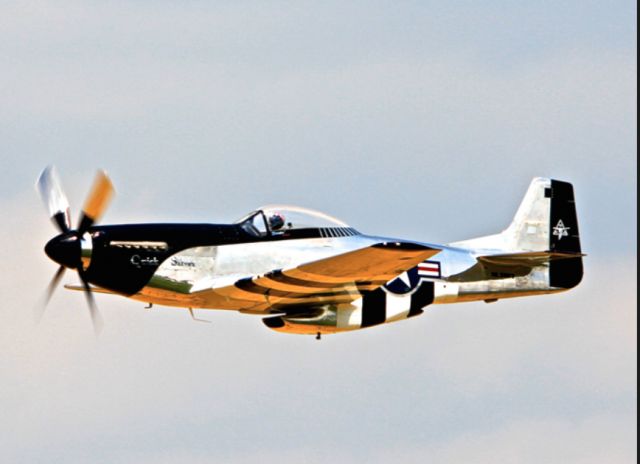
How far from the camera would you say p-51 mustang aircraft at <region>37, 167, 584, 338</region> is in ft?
121

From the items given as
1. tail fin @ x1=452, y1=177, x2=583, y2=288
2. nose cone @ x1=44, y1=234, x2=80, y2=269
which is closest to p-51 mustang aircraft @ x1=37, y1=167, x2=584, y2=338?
nose cone @ x1=44, y1=234, x2=80, y2=269

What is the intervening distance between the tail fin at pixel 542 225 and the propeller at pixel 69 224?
26.9 feet

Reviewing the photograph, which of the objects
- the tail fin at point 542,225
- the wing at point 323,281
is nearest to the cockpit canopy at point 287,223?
the wing at point 323,281

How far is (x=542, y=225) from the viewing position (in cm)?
4194

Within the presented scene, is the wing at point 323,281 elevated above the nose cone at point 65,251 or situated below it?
below

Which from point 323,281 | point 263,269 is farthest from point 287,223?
point 323,281

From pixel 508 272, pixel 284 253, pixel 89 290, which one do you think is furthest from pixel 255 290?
pixel 508 272

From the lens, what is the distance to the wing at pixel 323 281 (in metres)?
35.1

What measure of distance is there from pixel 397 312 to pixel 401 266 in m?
2.83

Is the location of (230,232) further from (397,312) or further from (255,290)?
(397,312)

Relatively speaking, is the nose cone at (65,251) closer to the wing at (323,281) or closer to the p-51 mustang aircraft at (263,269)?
the p-51 mustang aircraft at (263,269)

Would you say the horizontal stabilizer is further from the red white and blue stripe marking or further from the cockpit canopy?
the cockpit canopy

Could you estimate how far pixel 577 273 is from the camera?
135 feet

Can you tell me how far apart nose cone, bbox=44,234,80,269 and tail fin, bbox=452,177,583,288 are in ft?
29.4
